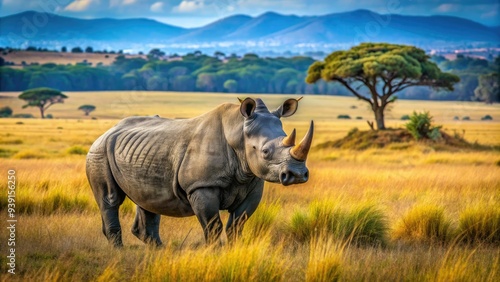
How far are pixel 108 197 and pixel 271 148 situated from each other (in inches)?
102

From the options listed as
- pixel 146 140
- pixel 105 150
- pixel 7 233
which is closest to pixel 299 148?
pixel 146 140

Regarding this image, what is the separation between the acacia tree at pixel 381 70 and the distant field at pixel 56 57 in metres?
107

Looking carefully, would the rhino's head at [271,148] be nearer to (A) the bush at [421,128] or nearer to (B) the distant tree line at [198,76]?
(A) the bush at [421,128]

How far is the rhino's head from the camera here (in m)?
7.24

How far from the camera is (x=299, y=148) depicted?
7180 millimetres

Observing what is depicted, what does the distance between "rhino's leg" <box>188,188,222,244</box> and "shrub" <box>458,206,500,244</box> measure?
Answer: 351cm

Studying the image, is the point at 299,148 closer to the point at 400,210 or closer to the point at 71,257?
the point at 71,257

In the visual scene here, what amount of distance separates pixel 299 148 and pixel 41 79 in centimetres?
11805

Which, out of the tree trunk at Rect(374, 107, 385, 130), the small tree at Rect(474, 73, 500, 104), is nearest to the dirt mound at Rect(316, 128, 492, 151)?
the tree trunk at Rect(374, 107, 385, 130)

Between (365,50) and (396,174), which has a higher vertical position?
(365,50)

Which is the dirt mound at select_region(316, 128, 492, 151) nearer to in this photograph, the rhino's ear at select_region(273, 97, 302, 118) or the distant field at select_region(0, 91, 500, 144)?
the rhino's ear at select_region(273, 97, 302, 118)

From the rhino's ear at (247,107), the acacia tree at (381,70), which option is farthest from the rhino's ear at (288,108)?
the acacia tree at (381,70)

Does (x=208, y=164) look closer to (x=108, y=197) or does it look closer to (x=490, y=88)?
(x=108, y=197)

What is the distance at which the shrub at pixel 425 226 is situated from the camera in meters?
9.84
